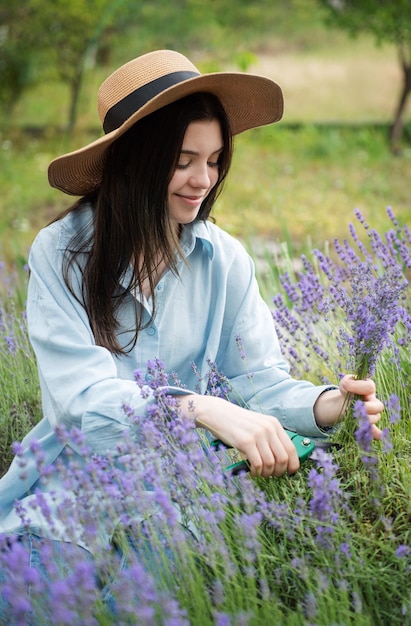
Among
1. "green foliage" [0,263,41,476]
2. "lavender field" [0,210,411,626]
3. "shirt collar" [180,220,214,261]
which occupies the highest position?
"shirt collar" [180,220,214,261]

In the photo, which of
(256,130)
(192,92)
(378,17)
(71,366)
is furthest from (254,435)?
(256,130)

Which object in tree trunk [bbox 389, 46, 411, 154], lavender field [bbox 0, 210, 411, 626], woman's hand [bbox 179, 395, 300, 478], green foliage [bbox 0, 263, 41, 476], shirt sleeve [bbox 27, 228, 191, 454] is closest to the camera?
lavender field [bbox 0, 210, 411, 626]

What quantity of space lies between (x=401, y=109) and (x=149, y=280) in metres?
6.58

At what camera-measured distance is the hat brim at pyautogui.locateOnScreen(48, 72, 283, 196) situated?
6.21ft

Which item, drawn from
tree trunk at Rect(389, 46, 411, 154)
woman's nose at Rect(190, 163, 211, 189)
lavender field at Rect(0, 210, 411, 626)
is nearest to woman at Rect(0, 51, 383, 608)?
woman's nose at Rect(190, 163, 211, 189)

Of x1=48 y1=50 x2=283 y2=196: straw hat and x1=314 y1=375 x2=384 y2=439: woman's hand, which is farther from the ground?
x1=48 y1=50 x2=283 y2=196: straw hat

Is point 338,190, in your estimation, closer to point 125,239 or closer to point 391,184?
point 391,184

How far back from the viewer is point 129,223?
2055 millimetres

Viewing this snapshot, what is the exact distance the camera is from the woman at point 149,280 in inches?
74.1

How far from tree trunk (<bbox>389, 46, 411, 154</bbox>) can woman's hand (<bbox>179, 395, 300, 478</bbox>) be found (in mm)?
6939

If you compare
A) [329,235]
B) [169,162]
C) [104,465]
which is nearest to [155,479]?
[104,465]

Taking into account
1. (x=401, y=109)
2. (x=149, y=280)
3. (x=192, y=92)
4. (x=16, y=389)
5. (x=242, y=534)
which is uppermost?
(x=401, y=109)

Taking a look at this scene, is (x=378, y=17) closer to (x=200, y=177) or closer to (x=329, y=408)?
(x=200, y=177)

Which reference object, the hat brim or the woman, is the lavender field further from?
the hat brim
